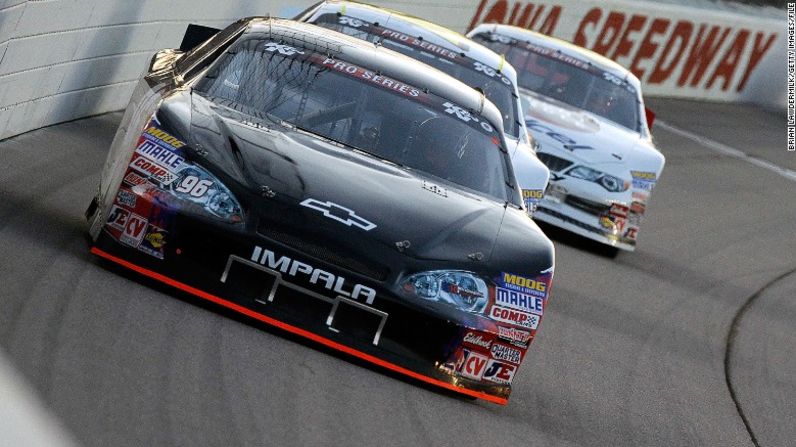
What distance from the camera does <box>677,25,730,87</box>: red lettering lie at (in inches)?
1075

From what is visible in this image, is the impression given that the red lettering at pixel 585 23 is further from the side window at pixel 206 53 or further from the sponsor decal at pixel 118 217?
the sponsor decal at pixel 118 217

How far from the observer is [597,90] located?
1388 cm

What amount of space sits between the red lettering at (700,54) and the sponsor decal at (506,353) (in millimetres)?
21189

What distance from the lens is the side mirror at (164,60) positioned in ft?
26.4

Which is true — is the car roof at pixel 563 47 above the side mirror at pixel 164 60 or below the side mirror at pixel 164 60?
below

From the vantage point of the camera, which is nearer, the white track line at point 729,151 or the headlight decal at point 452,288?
the headlight decal at point 452,288

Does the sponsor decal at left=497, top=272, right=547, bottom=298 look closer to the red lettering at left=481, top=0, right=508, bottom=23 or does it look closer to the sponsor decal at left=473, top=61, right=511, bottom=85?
the sponsor decal at left=473, top=61, right=511, bottom=85

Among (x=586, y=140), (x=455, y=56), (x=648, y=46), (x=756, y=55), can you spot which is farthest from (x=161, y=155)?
(x=756, y=55)

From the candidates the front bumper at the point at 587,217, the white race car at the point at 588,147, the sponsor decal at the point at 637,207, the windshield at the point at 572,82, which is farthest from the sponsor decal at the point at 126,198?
the windshield at the point at 572,82

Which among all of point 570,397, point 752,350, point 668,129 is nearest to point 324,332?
point 570,397

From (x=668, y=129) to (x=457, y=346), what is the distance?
16.9 metres

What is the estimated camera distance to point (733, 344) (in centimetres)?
1048

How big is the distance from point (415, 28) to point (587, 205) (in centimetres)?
217

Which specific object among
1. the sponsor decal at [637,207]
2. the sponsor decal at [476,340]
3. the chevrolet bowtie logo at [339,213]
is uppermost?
the chevrolet bowtie logo at [339,213]
